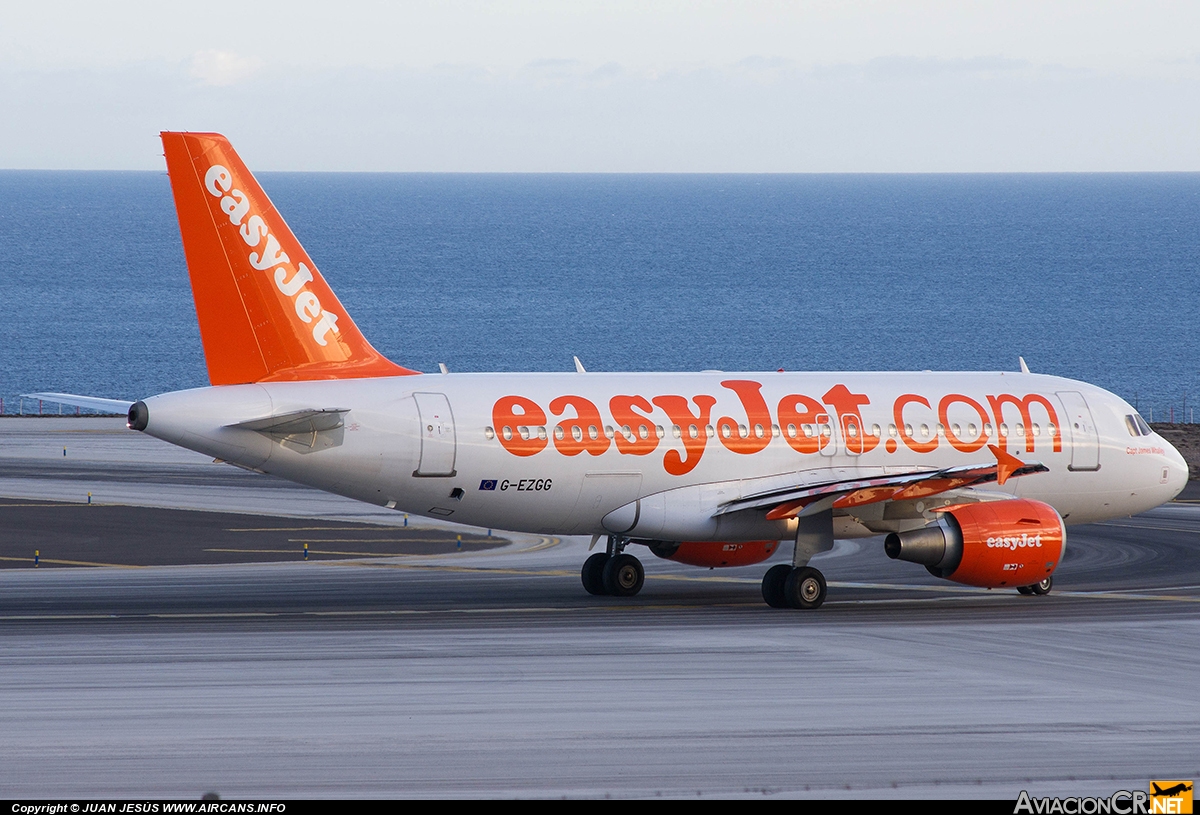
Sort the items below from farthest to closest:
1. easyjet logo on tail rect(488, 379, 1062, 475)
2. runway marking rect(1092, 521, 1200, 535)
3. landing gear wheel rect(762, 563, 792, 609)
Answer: runway marking rect(1092, 521, 1200, 535)
landing gear wheel rect(762, 563, 792, 609)
easyjet logo on tail rect(488, 379, 1062, 475)

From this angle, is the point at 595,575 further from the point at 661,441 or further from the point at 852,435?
the point at 852,435

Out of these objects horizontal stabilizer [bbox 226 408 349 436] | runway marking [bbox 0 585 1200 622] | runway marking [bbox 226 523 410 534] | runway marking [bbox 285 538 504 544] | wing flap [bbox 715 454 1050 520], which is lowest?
runway marking [bbox 0 585 1200 622]

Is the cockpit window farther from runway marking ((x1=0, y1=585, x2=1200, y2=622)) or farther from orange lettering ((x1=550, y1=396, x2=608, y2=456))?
orange lettering ((x1=550, y1=396, x2=608, y2=456))

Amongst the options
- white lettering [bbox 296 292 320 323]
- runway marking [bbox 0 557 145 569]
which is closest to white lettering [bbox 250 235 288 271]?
white lettering [bbox 296 292 320 323]

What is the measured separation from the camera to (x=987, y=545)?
29.8m

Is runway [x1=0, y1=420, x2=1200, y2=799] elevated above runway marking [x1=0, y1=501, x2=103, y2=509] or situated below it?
below

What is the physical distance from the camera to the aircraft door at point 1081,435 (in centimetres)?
3403

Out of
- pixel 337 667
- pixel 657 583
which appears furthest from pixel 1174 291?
pixel 337 667

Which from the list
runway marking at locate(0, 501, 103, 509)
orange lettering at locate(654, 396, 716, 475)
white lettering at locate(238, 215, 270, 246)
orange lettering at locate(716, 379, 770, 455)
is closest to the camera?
white lettering at locate(238, 215, 270, 246)

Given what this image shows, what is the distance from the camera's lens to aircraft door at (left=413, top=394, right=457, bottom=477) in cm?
2890

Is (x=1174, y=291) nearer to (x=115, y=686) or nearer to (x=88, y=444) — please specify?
(x=88, y=444)

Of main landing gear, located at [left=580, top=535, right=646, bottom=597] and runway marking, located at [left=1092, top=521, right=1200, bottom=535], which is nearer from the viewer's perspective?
main landing gear, located at [left=580, top=535, right=646, bottom=597]

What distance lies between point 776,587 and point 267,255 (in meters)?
12.1

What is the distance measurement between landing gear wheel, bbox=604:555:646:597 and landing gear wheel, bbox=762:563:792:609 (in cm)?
300
